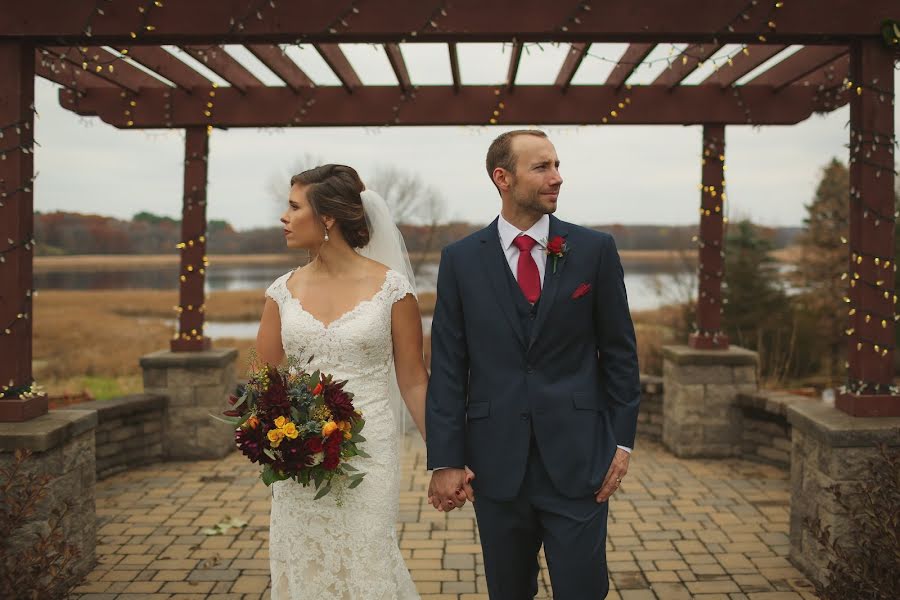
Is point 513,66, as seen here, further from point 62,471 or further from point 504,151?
point 62,471

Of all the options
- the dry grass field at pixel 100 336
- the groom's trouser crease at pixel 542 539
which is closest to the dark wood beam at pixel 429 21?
the groom's trouser crease at pixel 542 539

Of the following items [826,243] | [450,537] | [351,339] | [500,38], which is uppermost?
[500,38]

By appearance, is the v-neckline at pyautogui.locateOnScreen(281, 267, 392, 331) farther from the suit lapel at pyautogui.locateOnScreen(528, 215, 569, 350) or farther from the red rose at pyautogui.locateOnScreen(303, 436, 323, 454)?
the suit lapel at pyautogui.locateOnScreen(528, 215, 569, 350)

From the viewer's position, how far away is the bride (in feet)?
9.21

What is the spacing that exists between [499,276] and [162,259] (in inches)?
615

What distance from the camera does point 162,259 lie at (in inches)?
659

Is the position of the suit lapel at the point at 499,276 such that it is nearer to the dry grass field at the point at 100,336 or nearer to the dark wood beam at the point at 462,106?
the dark wood beam at the point at 462,106

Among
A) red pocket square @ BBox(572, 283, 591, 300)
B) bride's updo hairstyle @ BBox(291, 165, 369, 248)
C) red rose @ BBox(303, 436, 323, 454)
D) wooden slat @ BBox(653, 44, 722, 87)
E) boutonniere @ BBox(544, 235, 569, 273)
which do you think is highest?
wooden slat @ BBox(653, 44, 722, 87)

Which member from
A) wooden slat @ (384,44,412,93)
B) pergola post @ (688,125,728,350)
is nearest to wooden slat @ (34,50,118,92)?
wooden slat @ (384,44,412,93)

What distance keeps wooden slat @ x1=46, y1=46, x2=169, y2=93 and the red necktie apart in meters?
3.83

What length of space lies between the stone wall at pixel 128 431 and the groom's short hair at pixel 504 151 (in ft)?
15.8

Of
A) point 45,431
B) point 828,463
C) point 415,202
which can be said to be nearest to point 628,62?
point 828,463

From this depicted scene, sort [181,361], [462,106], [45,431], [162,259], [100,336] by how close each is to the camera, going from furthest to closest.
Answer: [162,259] < [100,336] < [181,361] < [462,106] < [45,431]

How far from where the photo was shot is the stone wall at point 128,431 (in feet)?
20.9
